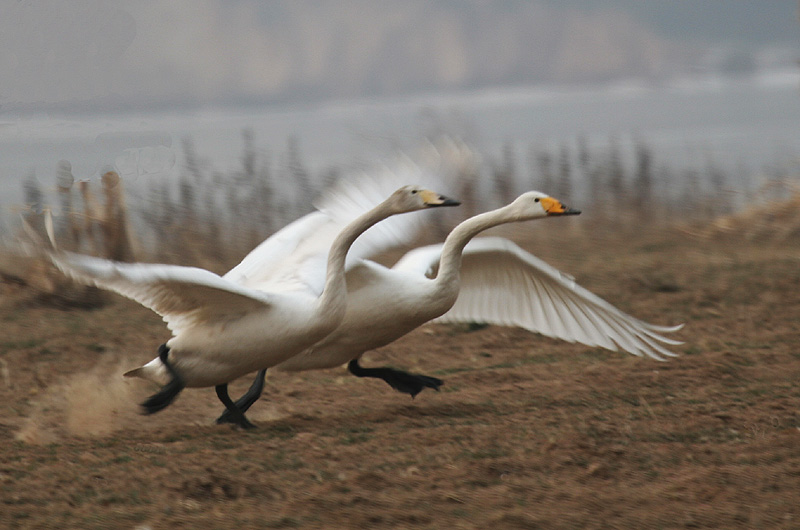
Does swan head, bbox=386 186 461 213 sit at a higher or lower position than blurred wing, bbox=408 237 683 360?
higher

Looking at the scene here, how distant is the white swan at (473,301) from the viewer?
18.4 ft

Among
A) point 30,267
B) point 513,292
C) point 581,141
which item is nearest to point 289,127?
point 581,141

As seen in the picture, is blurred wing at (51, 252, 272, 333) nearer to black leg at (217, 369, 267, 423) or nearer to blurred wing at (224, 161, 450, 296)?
blurred wing at (224, 161, 450, 296)

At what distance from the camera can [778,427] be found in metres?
5.06

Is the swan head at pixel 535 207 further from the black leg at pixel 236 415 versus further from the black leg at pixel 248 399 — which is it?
the black leg at pixel 236 415

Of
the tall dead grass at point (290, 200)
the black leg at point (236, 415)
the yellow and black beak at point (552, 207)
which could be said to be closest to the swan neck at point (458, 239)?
the yellow and black beak at point (552, 207)

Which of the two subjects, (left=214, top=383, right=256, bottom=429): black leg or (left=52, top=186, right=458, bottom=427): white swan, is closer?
(left=52, top=186, right=458, bottom=427): white swan

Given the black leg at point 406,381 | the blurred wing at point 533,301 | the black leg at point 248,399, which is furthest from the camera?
the blurred wing at point 533,301

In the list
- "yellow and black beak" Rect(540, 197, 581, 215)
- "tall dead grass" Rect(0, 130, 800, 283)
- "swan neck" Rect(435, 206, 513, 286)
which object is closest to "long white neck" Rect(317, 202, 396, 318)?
"swan neck" Rect(435, 206, 513, 286)

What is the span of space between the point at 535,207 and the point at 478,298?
113 cm

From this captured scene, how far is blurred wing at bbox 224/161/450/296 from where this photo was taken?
5766mm

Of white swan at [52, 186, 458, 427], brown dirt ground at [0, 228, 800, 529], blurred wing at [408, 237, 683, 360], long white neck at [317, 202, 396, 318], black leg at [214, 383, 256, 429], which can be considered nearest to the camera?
brown dirt ground at [0, 228, 800, 529]

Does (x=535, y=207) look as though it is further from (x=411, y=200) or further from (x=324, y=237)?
(x=324, y=237)

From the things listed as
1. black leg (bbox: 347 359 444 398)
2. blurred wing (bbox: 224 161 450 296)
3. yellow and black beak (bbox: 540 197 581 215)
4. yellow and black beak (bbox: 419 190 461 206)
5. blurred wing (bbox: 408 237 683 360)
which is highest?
yellow and black beak (bbox: 419 190 461 206)
